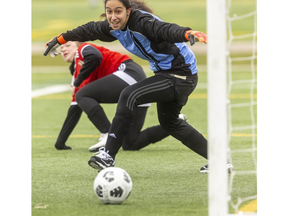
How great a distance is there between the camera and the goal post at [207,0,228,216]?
3051mm

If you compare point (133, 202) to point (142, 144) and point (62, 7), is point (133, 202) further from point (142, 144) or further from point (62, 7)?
point (62, 7)

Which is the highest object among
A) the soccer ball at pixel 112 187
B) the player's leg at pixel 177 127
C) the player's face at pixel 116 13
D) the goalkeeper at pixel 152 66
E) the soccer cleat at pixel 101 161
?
the player's face at pixel 116 13

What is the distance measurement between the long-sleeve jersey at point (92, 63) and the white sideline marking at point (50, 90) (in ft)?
18.2

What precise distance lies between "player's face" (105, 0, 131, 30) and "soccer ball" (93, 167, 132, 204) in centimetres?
132

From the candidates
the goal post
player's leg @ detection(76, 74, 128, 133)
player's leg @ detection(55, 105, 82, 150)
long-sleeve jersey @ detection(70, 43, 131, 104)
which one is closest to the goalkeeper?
the goal post

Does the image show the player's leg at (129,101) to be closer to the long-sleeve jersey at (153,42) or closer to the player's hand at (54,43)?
the long-sleeve jersey at (153,42)

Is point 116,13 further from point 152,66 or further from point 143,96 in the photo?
point 143,96

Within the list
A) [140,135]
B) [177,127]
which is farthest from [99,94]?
[177,127]

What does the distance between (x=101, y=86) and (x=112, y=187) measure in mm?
2293

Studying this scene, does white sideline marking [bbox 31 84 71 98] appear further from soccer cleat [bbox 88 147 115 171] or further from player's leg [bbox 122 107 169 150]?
soccer cleat [bbox 88 147 115 171]

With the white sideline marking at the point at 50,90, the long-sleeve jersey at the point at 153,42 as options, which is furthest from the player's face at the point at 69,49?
the white sideline marking at the point at 50,90

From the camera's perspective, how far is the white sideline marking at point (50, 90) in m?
11.9

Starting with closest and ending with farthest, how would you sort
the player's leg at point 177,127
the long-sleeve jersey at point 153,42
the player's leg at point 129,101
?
1. the long-sleeve jersey at point 153,42
2. the player's leg at point 129,101
3. the player's leg at point 177,127

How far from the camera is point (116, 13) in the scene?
14.1 ft
